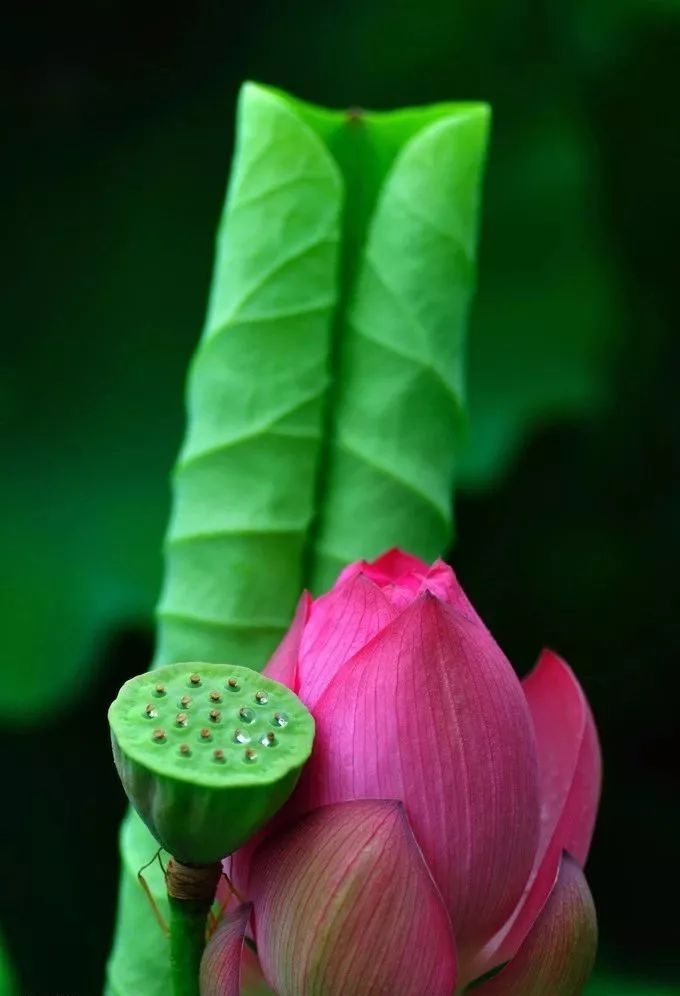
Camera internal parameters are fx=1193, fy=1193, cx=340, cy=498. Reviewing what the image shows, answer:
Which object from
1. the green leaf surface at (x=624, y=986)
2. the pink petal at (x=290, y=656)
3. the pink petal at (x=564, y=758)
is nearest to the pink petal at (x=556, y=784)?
the pink petal at (x=564, y=758)

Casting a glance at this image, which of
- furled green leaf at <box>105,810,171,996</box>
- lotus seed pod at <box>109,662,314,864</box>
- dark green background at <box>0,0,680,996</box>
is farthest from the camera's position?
dark green background at <box>0,0,680,996</box>

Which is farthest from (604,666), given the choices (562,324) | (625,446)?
(562,324)

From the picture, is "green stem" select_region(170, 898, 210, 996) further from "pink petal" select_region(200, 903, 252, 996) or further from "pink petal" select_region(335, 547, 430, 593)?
"pink petal" select_region(335, 547, 430, 593)

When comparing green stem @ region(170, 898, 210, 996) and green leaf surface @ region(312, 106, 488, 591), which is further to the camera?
green leaf surface @ region(312, 106, 488, 591)

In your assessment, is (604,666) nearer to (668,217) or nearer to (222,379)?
(668,217)

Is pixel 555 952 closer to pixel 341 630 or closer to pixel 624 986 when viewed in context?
pixel 341 630

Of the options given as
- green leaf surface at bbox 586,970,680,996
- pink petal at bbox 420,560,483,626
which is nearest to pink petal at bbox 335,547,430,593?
pink petal at bbox 420,560,483,626

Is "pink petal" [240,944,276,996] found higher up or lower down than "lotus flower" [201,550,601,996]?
lower down
